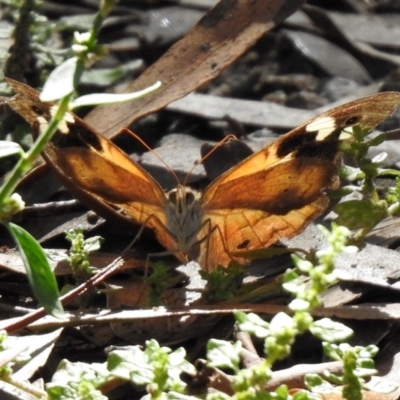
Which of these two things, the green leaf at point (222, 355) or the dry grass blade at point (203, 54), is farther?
the dry grass blade at point (203, 54)

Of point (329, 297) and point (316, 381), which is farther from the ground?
point (316, 381)

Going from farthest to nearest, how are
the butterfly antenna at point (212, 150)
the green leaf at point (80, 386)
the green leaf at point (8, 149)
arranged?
the butterfly antenna at point (212, 150) → the green leaf at point (80, 386) → the green leaf at point (8, 149)

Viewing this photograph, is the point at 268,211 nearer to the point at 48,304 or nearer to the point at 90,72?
the point at 48,304

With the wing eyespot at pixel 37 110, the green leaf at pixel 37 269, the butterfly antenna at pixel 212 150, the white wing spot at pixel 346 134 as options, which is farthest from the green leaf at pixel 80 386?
the butterfly antenna at pixel 212 150

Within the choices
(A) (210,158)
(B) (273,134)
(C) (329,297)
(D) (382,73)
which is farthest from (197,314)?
(D) (382,73)

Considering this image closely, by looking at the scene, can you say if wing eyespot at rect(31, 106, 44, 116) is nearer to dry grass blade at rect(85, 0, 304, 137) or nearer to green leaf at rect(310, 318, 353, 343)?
dry grass blade at rect(85, 0, 304, 137)

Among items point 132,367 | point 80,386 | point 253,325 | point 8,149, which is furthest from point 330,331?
point 8,149

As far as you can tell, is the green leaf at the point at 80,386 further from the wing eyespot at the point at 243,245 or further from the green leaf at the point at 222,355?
the wing eyespot at the point at 243,245
